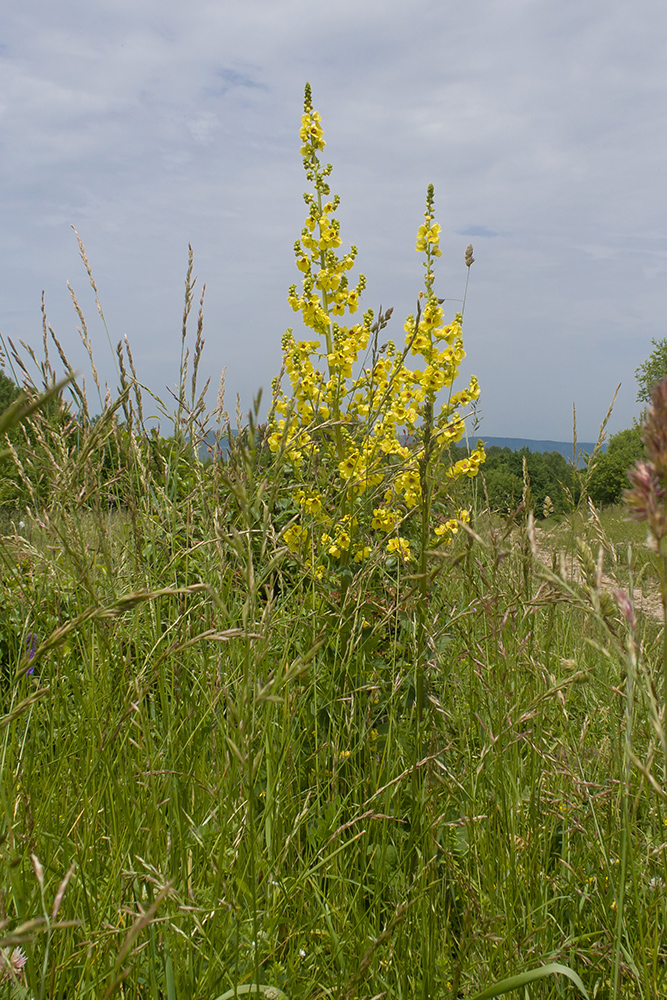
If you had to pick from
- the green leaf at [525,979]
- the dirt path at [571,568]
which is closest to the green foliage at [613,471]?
the dirt path at [571,568]

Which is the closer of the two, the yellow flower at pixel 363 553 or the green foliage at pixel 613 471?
the yellow flower at pixel 363 553

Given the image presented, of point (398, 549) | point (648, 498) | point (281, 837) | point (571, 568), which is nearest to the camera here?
point (648, 498)

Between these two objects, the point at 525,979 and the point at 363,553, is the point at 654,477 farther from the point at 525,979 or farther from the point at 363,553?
the point at 363,553

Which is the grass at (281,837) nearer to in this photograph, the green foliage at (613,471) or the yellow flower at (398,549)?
the yellow flower at (398,549)

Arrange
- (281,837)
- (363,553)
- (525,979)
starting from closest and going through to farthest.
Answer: (525,979), (281,837), (363,553)

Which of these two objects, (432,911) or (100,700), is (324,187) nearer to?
(100,700)

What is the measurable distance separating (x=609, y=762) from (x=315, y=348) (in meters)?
2.07

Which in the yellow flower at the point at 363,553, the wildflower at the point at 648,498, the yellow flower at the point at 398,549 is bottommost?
the yellow flower at the point at 363,553

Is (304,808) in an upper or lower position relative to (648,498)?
lower

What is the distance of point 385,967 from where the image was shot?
116cm

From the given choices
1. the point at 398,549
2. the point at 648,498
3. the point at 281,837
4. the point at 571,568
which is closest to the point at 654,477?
the point at 648,498

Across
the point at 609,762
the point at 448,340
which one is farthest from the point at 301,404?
the point at 609,762

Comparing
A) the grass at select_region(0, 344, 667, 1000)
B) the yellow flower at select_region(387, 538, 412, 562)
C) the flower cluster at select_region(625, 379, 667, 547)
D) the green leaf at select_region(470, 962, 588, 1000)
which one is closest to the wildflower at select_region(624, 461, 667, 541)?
the flower cluster at select_region(625, 379, 667, 547)

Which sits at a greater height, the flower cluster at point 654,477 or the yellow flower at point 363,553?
the flower cluster at point 654,477
